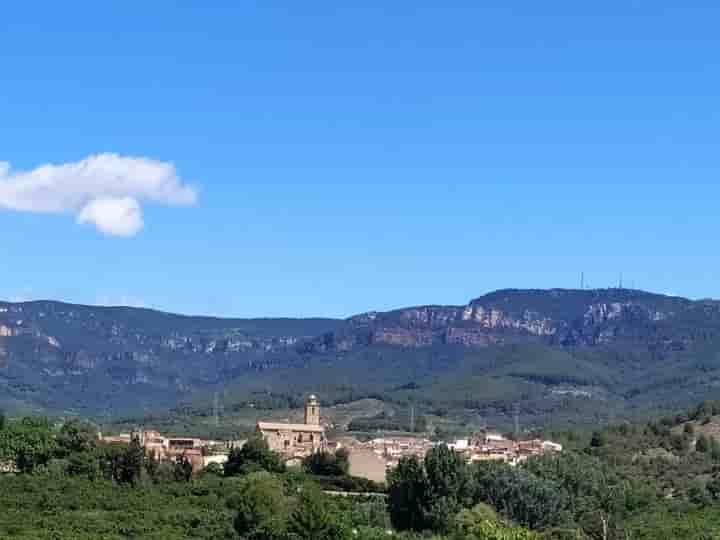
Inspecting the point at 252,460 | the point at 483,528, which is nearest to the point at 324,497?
the point at 483,528

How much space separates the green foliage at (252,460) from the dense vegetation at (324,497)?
0.08 m

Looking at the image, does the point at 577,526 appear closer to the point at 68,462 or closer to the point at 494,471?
the point at 494,471

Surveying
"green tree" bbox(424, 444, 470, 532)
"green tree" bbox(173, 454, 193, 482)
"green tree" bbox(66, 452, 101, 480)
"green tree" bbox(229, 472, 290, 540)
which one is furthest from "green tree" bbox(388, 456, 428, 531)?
"green tree" bbox(66, 452, 101, 480)

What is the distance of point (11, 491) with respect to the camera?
6272 cm

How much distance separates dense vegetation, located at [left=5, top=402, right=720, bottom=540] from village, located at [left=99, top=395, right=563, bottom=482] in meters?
4.45

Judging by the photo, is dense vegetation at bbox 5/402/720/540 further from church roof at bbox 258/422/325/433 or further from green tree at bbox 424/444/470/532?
church roof at bbox 258/422/325/433


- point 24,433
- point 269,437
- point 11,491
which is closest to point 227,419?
point 269,437

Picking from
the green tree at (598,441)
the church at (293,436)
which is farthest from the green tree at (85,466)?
the green tree at (598,441)

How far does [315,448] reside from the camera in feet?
315

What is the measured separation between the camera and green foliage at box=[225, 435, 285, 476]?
239ft

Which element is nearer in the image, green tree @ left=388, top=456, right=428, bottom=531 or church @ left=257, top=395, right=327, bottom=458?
green tree @ left=388, top=456, right=428, bottom=531

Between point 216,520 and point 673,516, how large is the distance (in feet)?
61.4

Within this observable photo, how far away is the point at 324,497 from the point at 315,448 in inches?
1393

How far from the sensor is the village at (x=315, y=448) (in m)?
82.1
